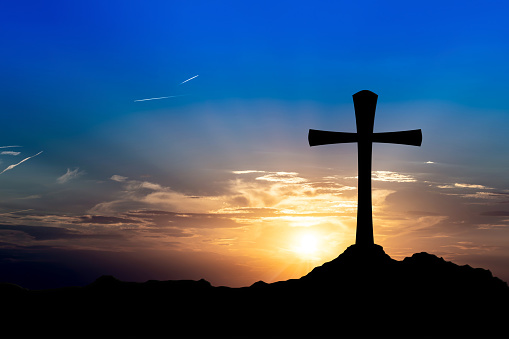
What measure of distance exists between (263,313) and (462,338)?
27.0 ft

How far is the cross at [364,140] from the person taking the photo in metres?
25.0

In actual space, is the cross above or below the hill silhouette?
above

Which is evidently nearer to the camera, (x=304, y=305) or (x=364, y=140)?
(x=304, y=305)

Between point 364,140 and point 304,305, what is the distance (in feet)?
26.9

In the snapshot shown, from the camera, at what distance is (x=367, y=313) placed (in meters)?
23.0

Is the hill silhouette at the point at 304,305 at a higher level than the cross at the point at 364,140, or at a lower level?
lower

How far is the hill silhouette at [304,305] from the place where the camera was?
2248 centimetres

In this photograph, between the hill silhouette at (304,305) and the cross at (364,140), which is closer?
the hill silhouette at (304,305)

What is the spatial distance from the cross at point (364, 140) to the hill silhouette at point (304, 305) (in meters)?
1.19

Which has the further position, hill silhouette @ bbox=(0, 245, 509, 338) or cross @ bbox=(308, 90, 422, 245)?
cross @ bbox=(308, 90, 422, 245)

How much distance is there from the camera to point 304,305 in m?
24.0

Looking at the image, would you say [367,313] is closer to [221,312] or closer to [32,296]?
[221,312]

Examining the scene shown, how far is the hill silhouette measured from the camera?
22484 millimetres

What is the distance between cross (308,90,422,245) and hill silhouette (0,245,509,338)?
3.92ft
